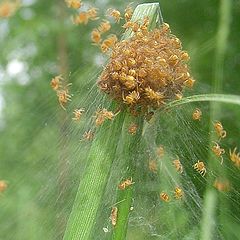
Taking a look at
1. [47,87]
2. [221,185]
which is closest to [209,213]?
[221,185]

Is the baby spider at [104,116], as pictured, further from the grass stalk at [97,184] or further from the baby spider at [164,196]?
the baby spider at [164,196]

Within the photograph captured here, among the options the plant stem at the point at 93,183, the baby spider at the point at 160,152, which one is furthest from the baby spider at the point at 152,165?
the plant stem at the point at 93,183

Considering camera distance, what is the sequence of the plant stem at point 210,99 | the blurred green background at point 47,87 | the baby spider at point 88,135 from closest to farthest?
the plant stem at point 210,99 < the baby spider at point 88,135 < the blurred green background at point 47,87

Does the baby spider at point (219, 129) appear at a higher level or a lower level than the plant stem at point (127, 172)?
higher

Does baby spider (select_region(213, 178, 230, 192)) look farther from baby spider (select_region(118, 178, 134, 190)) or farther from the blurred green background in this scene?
baby spider (select_region(118, 178, 134, 190))

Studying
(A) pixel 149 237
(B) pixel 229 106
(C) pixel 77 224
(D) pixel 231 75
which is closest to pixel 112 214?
(C) pixel 77 224

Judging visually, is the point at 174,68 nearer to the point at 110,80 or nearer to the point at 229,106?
the point at 110,80
